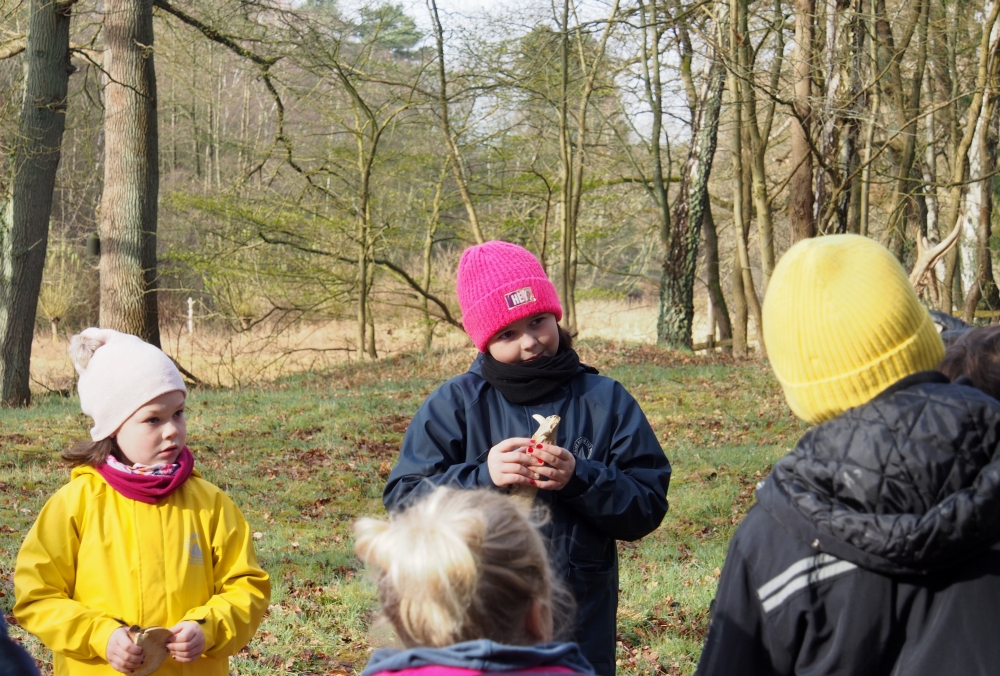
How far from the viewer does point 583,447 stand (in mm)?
2791

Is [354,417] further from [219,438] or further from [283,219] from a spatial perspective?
[283,219]

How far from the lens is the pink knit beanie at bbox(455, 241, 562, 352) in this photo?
2.86 m

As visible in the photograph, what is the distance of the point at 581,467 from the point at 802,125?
11335mm

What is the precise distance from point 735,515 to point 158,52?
35.4ft

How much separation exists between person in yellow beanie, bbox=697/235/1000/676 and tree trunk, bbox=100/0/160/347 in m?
13.5

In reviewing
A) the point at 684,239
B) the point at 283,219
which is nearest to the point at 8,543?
the point at 283,219

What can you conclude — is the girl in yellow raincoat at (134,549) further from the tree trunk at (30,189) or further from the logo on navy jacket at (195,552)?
the tree trunk at (30,189)

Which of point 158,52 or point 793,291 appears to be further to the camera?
point 158,52

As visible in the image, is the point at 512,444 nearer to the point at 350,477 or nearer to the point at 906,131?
the point at 350,477

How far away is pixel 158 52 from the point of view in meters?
13.6

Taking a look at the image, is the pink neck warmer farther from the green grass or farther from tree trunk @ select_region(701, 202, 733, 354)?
tree trunk @ select_region(701, 202, 733, 354)

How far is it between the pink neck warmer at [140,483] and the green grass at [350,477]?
1220 mm

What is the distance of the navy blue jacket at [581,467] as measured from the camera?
262 cm

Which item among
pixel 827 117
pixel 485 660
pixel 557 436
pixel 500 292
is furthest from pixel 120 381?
pixel 827 117
